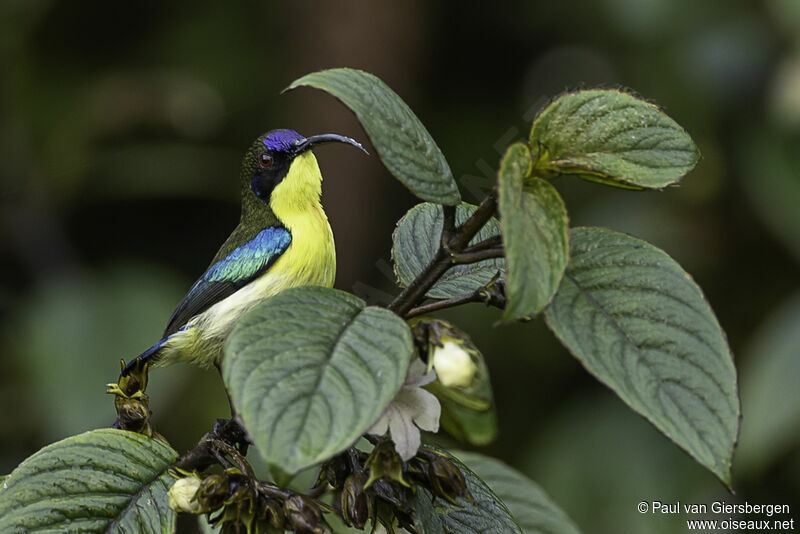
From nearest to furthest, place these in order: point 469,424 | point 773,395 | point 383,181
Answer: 1. point 469,424
2. point 773,395
3. point 383,181

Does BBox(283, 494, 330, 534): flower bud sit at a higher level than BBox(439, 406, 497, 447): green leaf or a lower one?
higher

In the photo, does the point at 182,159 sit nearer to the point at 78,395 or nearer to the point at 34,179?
the point at 34,179

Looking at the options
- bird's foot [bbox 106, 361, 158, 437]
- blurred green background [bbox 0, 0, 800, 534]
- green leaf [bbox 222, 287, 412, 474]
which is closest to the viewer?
green leaf [bbox 222, 287, 412, 474]

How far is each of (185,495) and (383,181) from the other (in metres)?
2.70

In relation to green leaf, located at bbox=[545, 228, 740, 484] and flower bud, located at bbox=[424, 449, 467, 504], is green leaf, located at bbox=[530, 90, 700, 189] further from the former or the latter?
flower bud, located at bbox=[424, 449, 467, 504]

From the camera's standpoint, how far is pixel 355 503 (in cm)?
72

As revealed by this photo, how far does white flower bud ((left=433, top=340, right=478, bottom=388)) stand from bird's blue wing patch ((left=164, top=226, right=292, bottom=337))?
1.27 ft

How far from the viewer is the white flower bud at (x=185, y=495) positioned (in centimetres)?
73

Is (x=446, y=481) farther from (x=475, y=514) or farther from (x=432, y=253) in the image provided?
(x=432, y=253)

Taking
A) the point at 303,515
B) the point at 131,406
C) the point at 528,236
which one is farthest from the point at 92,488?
the point at 528,236

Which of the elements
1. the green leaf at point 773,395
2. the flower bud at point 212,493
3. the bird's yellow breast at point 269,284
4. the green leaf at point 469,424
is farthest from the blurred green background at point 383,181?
the flower bud at point 212,493

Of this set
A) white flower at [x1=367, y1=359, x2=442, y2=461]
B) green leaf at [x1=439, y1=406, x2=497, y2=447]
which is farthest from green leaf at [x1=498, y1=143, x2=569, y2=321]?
green leaf at [x1=439, y1=406, x2=497, y2=447]

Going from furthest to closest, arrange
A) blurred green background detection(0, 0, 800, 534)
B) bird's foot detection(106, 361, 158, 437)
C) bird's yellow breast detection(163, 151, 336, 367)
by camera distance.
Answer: blurred green background detection(0, 0, 800, 534), bird's yellow breast detection(163, 151, 336, 367), bird's foot detection(106, 361, 158, 437)

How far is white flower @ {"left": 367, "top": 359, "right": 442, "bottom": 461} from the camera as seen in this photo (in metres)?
0.72
